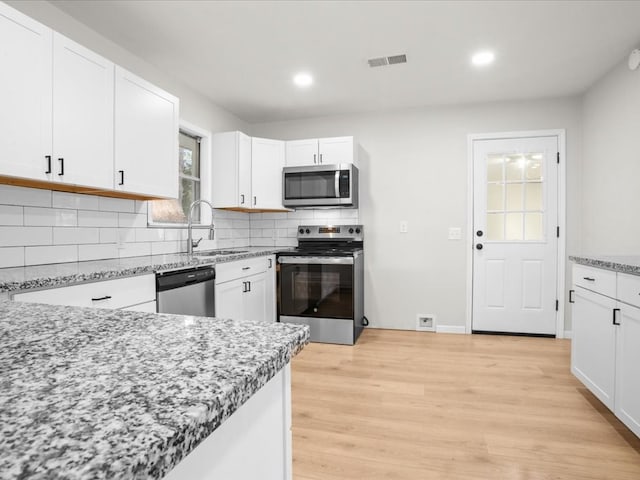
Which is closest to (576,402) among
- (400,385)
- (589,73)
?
Result: (400,385)

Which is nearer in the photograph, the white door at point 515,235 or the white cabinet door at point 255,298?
the white cabinet door at point 255,298

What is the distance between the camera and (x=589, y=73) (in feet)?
10.3

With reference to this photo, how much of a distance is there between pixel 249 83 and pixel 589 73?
2.92m

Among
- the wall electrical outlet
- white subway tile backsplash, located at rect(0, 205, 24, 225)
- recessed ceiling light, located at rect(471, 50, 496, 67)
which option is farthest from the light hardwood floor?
recessed ceiling light, located at rect(471, 50, 496, 67)

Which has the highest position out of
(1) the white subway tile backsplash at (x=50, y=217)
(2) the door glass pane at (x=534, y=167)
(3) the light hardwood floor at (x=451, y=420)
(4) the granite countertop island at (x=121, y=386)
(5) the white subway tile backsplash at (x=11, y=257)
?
(2) the door glass pane at (x=534, y=167)

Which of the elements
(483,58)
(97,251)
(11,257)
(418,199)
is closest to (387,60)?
(483,58)

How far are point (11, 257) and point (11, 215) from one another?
222mm

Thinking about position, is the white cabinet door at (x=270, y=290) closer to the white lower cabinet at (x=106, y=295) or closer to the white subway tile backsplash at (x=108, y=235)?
the white subway tile backsplash at (x=108, y=235)

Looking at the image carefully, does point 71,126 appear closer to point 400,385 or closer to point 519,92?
point 400,385

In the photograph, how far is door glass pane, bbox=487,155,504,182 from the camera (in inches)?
152

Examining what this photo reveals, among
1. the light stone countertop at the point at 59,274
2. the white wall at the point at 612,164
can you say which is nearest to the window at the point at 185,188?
the light stone countertop at the point at 59,274

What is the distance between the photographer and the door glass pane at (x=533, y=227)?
3764 millimetres

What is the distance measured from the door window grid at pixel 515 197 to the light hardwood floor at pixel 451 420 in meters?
1.18

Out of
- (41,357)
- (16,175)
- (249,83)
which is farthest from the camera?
(249,83)
